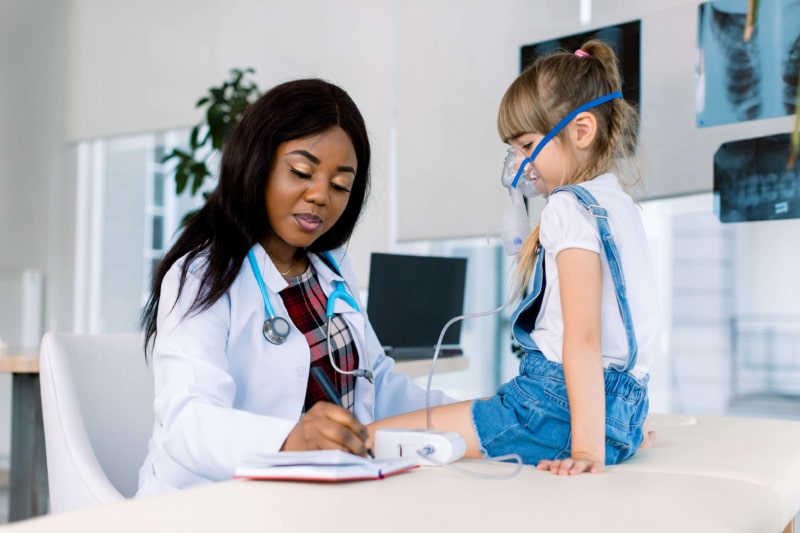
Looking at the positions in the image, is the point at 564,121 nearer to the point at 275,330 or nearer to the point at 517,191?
the point at 517,191

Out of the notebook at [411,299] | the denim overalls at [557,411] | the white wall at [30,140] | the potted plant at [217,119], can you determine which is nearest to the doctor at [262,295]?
the denim overalls at [557,411]

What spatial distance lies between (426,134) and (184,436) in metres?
3.65

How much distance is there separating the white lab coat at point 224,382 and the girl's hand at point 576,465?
338mm

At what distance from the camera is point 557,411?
1.19m

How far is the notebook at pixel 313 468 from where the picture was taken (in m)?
0.83

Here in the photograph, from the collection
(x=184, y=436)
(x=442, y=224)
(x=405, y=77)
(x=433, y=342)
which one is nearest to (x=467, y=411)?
(x=184, y=436)

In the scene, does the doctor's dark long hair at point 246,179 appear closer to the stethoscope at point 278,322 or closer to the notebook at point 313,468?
the stethoscope at point 278,322

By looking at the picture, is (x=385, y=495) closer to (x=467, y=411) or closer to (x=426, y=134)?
(x=467, y=411)

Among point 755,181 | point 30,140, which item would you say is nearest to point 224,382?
point 755,181

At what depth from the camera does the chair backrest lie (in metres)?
1.25

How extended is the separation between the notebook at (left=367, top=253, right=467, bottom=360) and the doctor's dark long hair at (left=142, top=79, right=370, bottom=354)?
138 cm

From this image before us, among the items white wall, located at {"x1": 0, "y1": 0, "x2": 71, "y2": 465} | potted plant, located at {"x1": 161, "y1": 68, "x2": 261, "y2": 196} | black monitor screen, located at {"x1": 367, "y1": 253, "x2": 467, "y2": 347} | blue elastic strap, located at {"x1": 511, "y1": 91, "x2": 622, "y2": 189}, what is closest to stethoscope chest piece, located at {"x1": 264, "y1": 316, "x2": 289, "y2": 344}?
blue elastic strap, located at {"x1": 511, "y1": 91, "x2": 622, "y2": 189}

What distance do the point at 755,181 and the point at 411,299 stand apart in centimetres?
166

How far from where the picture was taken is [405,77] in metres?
4.62
